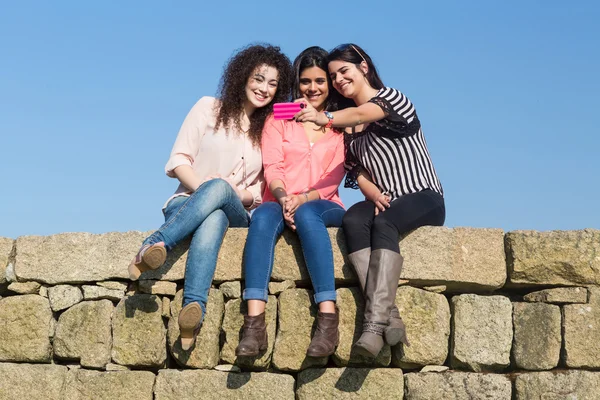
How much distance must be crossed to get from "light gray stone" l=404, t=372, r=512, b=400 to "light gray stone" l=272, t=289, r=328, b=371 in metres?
0.57

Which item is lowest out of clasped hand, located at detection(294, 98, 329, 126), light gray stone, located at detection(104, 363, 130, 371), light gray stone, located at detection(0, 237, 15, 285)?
light gray stone, located at detection(104, 363, 130, 371)

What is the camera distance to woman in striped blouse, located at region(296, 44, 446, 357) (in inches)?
190

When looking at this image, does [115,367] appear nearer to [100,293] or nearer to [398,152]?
[100,293]

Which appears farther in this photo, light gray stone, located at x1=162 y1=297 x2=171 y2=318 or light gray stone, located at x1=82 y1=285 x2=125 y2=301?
light gray stone, located at x1=82 y1=285 x2=125 y2=301

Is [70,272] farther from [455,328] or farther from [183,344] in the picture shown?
[455,328]

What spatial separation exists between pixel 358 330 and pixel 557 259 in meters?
1.37

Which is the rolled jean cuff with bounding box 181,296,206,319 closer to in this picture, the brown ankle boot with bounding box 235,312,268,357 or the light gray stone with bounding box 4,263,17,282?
the brown ankle boot with bounding box 235,312,268,357

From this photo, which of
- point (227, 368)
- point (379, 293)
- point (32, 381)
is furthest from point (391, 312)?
point (32, 381)

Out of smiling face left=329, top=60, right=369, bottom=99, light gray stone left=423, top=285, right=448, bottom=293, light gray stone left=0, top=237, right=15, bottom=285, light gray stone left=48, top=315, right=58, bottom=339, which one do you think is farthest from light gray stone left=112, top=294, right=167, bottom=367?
smiling face left=329, top=60, right=369, bottom=99

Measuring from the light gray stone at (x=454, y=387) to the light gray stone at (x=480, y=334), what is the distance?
0.10 metres

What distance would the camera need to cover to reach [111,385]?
17.5 feet

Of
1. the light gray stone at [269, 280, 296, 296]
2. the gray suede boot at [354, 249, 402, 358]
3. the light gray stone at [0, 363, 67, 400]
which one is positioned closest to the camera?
the gray suede boot at [354, 249, 402, 358]

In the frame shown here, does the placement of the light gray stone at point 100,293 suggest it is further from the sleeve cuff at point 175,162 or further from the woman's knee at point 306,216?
the woman's knee at point 306,216

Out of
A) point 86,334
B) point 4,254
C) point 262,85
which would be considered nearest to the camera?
point 86,334
